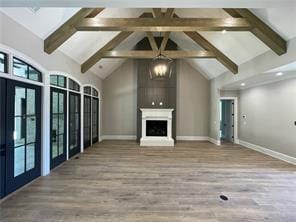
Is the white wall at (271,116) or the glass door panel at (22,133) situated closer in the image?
the glass door panel at (22,133)

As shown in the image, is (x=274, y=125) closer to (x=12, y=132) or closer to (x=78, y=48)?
(x=78, y=48)

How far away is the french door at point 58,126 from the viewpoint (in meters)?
5.54

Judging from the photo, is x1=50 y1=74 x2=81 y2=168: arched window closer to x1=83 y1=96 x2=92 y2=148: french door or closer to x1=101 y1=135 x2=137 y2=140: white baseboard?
x1=83 y1=96 x2=92 y2=148: french door

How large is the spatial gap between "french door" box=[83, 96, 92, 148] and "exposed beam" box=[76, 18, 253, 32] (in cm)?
379

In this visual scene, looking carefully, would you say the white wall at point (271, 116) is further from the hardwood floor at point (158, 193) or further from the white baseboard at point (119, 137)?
the white baseboard at point (119, 137)

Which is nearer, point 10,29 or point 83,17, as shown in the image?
point 10,29

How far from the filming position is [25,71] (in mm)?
4312

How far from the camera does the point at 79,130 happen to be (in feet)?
25.4

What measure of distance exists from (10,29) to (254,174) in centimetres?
599

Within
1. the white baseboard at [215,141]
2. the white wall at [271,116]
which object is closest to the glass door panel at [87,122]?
the white baseboard at [215,141]

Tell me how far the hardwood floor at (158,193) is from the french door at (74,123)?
2.87 feet

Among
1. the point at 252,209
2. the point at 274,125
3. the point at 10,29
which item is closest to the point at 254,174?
the point at 252,209

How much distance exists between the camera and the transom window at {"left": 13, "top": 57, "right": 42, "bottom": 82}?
3988mm

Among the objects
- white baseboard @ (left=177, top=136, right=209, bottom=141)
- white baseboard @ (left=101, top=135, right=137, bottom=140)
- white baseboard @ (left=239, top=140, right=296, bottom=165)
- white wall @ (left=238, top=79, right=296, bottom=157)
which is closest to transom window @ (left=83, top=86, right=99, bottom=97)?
white baseboard @ (left=101, top=135, right=137, bottom=140)
